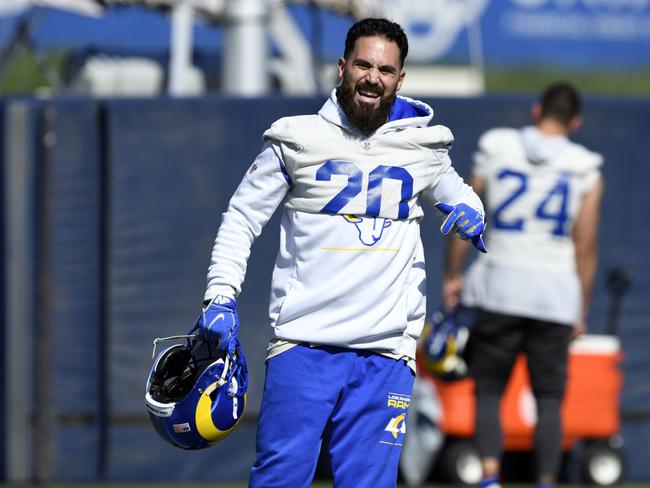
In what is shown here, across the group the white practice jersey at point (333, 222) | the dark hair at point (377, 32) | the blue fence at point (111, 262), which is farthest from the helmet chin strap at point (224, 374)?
the blue fence at point (111, 262)

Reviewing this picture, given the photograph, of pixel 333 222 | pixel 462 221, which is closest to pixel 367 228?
pixel 333 222

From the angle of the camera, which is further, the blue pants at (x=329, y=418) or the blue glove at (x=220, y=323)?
the blue pants at (x=329, y=418)

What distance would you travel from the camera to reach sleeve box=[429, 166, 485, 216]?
4.60 meters

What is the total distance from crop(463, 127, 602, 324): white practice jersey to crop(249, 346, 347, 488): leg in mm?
2238

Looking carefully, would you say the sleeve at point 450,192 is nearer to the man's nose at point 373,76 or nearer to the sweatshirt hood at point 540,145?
the man's nose at point 373,76

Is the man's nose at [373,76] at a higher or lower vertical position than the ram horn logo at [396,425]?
higher

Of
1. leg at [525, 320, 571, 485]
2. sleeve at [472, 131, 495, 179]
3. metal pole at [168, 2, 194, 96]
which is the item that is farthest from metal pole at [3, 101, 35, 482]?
leg at [525, 320, 571, 485]

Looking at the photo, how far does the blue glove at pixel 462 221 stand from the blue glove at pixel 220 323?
81 centimetres

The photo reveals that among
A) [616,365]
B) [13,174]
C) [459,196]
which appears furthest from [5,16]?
[459,196]

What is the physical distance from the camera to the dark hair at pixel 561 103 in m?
6.43

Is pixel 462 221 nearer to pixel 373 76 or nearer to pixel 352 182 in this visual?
pixel 352 182

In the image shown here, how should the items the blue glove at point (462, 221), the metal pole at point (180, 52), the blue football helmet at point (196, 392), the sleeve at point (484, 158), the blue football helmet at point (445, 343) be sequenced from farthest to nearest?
the metal pole at point (180, 52), the blue football helmet at point (445, 343), the sleeve at point (484, 158), the blue glove at point (462, 221), the blue football helmet at point (196, 392)

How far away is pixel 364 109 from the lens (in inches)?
171

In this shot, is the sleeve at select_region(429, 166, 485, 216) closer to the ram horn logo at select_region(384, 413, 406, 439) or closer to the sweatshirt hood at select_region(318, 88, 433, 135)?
the sweatshirt hood at select_region(318, 88, 433, 135)
